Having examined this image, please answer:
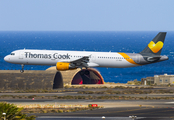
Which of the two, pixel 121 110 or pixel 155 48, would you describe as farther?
pixel 155 48

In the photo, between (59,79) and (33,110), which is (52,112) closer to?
(33,110)

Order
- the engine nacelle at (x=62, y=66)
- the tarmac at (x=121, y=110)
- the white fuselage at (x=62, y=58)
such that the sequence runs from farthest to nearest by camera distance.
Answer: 1. the white fuselage at (x=62, y=58)
2. the engine nacelle at (x=62, y=66)
3. the tarmac at (x=121, y=110)

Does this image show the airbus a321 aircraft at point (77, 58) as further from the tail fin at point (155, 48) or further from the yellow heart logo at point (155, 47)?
the yellow heart logo at point (155, 47)

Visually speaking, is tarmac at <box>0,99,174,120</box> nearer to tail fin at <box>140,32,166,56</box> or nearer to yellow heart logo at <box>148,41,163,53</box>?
tail fin at <box>140,32,166,56</box>

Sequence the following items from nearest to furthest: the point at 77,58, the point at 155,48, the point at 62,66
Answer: the point at 62,66, the point at 77,58, the point at 155,48

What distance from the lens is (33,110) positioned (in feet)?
154

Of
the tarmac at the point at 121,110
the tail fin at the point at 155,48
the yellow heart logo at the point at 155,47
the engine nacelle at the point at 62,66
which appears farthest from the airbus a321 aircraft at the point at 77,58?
the tarmac at the point at 121,110

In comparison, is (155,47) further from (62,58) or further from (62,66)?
(62,66)

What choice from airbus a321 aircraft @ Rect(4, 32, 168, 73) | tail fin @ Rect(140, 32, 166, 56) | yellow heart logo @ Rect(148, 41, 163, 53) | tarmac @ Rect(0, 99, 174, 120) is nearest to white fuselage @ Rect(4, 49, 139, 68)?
airbus a321 aircraft @ Rect(4, 32, 168, 73)


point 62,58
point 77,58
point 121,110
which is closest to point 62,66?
point 62,58

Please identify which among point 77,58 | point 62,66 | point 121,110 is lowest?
point 121,110

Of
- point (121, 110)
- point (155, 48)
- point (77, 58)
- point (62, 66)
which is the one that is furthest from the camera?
point (155, 48)

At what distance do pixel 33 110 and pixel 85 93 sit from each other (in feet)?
63.5

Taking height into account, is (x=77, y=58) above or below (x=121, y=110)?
above
